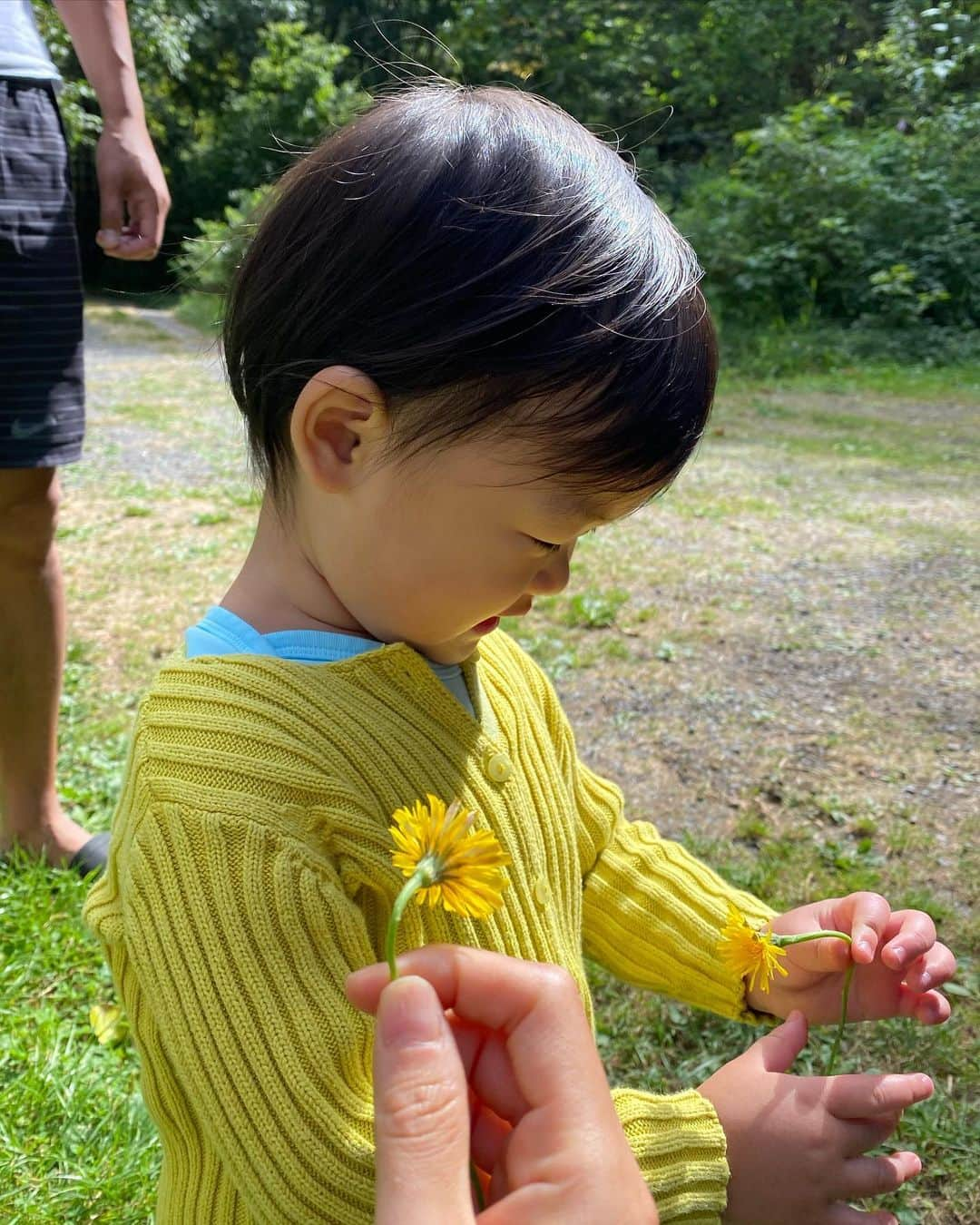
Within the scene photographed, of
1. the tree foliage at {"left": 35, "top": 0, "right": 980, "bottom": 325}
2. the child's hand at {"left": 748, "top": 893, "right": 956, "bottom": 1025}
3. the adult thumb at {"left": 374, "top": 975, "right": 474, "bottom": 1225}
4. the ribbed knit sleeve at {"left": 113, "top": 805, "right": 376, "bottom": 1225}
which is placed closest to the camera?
the adult thumb at {"left": 374, "top": 975, "right": 474, "bottom": 1225}

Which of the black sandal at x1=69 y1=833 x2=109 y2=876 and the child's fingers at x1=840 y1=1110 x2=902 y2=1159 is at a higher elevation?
the child's fingers at x1=840 y1=1110 x2=902 y2=1159

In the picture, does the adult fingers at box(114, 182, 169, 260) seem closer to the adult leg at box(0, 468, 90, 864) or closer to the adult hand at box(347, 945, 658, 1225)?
the adult leg at box(0, 468, 90, 864)

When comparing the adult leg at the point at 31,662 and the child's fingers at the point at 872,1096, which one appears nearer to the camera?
the child's fingers at the point at 872,1096

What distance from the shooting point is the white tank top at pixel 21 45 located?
1822 millimetres

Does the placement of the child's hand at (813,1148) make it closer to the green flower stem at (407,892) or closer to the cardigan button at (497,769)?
the cardigan button at (497,769)

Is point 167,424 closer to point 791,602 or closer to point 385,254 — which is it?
point 791,602

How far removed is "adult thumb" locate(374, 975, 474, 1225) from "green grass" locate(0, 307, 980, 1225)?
1061mm

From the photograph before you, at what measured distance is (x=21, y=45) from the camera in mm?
1854

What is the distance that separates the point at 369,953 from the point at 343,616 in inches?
13.5

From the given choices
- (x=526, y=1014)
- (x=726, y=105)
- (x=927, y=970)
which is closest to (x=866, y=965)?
(x=927, y=970)

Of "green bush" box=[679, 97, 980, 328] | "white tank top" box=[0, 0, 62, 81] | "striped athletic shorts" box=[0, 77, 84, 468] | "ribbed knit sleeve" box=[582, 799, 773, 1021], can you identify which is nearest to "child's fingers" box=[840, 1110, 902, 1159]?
"ribbed knit sleeve" box=[582, 799, 773, 1021]

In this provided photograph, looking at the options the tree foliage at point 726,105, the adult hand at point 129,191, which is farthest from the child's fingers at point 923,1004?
the tree foliage at point 726,105

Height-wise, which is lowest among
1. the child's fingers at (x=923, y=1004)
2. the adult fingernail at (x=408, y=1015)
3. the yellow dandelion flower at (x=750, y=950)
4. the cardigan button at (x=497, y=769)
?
the child's fingers at (x=923, y=1004)

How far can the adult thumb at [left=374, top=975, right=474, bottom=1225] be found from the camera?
0.65m
